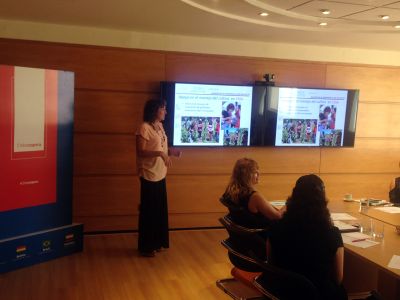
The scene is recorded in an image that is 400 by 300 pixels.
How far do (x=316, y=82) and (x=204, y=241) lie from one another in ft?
8.17

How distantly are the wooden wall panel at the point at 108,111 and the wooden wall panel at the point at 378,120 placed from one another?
9.20 feet

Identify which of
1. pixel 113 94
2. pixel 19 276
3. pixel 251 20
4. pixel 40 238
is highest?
pixel 251 20

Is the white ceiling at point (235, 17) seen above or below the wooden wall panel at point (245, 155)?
above

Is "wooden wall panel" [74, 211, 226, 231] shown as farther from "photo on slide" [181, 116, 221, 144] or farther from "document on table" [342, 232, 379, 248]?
"document on table" [342, 232, 379, 248]

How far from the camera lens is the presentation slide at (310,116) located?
5.64 m

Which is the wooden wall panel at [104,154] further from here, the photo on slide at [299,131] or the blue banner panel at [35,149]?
the photo on slide at [299,131]

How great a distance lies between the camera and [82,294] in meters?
3.59

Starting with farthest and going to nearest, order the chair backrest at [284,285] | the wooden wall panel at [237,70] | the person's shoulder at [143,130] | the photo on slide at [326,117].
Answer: the photo on slide at [326,117] < the wooden wall panel at [237,70] < the person's shoulder at [143,130] < the chair backrest at [284,285]

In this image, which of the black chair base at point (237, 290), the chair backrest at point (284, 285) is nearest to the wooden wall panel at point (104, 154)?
the black chair base at point (237, 290)

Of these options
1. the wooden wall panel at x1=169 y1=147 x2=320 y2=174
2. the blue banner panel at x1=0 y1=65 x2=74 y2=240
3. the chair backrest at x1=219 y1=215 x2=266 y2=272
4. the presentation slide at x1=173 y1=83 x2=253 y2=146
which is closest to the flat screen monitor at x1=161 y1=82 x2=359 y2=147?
the presentation slide at x1=173 y1=83 x2=253 y2=146

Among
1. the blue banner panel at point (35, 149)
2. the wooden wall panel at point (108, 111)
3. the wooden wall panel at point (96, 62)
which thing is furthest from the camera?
the wooden wall panel at point (108, 111)

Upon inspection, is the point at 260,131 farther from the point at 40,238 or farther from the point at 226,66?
the point at 40,238

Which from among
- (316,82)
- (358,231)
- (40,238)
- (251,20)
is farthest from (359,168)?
(40,238)

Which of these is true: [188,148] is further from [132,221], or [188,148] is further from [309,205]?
[309,205]
